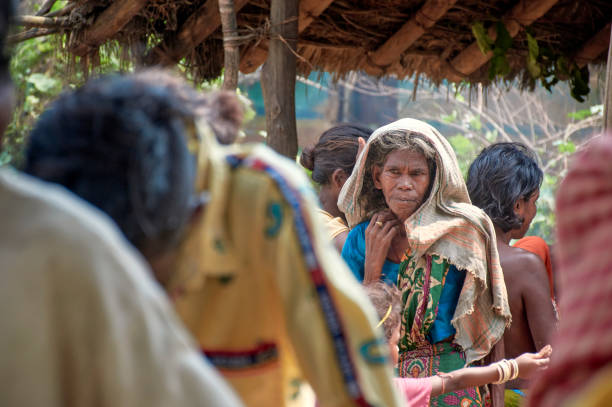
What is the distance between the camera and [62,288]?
71cm

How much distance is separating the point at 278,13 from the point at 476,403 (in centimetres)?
228

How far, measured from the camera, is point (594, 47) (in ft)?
18.2

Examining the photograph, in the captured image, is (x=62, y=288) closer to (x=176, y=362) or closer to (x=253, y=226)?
(x=176, y=362)

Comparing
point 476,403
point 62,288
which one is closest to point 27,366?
point 62,288

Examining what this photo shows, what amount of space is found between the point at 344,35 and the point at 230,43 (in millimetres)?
1357

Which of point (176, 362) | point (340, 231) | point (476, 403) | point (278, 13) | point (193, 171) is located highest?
point (278, 13)

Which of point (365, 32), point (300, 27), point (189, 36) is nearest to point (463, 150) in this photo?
point (365, 32)

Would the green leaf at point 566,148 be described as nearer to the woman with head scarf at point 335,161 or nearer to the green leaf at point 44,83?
the green leaf at point 44,83

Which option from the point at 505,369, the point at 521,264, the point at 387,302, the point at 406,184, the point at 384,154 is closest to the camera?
the point at 387,302

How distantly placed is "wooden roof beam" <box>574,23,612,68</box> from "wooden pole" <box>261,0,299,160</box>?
100 inches

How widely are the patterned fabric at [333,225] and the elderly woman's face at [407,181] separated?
43cm

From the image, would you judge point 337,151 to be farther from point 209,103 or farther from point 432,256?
point 209,103

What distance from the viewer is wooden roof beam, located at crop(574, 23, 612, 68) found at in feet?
17.9

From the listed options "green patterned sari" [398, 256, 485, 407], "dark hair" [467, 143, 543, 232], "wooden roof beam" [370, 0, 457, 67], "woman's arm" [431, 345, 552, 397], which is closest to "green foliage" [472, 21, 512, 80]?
"wooden roof beam" [370, 0, 457, 67]
